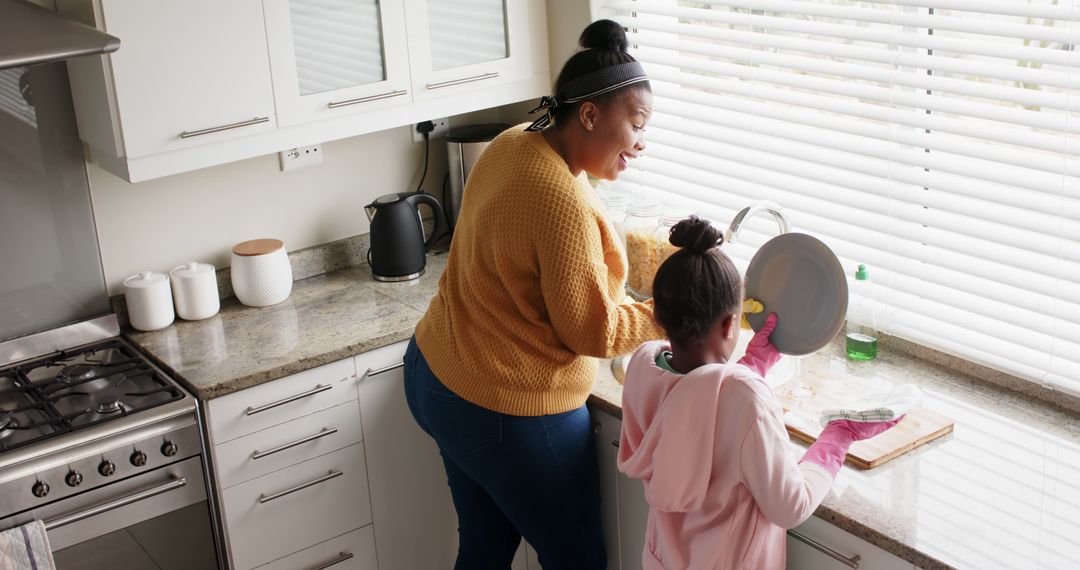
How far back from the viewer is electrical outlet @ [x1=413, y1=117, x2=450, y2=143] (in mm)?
3115

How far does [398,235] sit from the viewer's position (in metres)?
2.84

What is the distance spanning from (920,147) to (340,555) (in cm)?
159

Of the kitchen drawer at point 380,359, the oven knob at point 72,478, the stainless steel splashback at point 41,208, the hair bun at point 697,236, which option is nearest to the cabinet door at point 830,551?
the hair bun at point 697,236

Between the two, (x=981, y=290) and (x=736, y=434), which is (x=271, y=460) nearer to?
(x=736, y=434)

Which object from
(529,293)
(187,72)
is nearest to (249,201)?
(187,72)

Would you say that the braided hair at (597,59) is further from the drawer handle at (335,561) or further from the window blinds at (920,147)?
the drawer handle at (335,561)

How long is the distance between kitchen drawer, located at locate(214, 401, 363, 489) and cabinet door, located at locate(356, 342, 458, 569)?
5 cm

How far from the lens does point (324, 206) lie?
2.98 meters

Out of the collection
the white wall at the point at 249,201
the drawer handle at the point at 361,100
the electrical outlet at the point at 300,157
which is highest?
the drawer handle at the point at 361,100

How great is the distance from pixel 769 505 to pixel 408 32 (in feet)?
5.15

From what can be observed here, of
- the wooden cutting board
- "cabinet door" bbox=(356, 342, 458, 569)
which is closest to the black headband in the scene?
the wooden cutting board

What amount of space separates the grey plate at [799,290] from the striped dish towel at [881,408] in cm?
14

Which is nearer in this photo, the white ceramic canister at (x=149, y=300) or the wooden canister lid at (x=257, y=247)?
the white ceramic canister at (x=149, y=300)

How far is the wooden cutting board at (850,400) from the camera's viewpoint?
1894 mm
